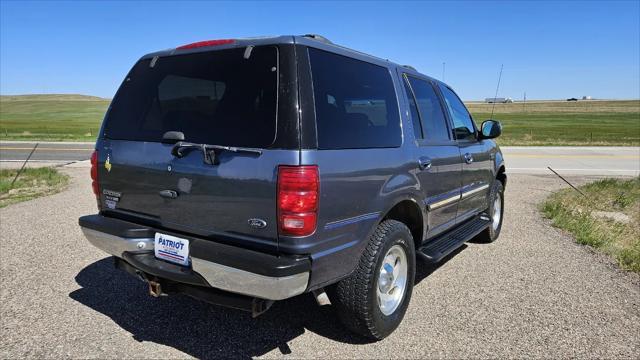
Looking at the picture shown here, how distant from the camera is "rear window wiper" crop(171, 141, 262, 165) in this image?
2521 mm

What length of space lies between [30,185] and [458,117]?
9.58 meters

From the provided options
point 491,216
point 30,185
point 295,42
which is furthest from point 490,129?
point 30,185

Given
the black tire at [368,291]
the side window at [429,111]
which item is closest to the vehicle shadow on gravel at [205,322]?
the black tire at [368,291]

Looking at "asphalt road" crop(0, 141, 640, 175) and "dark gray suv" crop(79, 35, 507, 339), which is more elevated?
"dark gray suv" crop(79, 35, 507, 339)

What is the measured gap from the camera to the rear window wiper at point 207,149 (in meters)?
2.52

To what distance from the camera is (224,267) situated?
98.1 inches

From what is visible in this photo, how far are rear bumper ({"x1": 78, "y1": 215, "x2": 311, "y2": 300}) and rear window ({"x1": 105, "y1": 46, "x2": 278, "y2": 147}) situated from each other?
0.62 metres

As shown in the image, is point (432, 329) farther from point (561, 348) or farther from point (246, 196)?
point (246, 196)

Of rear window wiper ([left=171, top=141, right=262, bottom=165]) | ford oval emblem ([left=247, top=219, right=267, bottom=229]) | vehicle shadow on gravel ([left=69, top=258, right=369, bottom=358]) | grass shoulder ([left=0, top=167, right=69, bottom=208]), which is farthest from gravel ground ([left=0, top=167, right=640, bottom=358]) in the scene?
grass shoulder ([left=0, top=167, right=69, bottom=208])

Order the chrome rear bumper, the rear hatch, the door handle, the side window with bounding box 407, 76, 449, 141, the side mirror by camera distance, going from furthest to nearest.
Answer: the side mirror
the side window with bounding box 407, 76, 449, 141
the door handle
the rear hatch
the chrome rear bumper

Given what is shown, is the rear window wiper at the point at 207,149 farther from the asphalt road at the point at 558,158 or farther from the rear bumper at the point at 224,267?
the asphalt road at the point at 558,158

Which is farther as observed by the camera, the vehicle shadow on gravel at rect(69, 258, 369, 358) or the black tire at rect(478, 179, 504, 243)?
the black tire at rect(478, 179, 504, 243)

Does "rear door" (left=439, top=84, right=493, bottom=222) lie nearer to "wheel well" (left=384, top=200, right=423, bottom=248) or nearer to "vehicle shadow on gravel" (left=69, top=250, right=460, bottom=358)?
"wheel well" (left=384, top=200, right=423, bottom=248)

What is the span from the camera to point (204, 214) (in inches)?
105
